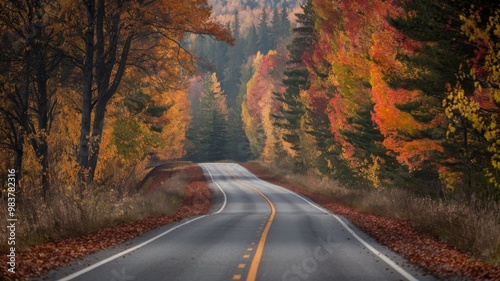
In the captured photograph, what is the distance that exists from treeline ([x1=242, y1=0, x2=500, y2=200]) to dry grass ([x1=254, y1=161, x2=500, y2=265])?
80 cm

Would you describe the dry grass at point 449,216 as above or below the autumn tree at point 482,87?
below

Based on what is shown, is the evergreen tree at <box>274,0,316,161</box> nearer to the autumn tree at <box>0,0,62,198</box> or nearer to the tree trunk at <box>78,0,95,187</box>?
the tree trunk at <box>78,0,95,187</box>

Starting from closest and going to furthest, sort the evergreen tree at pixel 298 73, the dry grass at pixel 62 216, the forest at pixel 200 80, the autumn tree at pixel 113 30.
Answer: the dry grass at pixel 62 216 < the forest at pixel 200 80 < the autumn tree at pixel 113 30 < the evergreen tree at pixel 298 73

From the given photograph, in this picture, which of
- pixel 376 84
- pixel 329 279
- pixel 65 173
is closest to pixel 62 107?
pixel 65 173

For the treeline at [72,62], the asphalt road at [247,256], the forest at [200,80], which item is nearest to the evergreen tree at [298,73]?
the forest at [200,80]

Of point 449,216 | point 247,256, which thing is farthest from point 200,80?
point 247,256

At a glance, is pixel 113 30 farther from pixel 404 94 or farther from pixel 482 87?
pixel 482 87

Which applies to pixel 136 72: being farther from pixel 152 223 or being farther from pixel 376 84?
pixel 376 84

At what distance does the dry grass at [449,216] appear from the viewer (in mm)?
13344

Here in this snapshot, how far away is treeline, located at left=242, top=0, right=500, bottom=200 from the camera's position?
540 inches

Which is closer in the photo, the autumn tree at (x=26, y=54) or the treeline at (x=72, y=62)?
the autumn tree at (x=26, y=54)

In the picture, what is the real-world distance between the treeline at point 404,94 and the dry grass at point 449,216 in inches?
31.5

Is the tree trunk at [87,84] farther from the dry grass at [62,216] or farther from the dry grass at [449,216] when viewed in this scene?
the dry grass at [449,216]

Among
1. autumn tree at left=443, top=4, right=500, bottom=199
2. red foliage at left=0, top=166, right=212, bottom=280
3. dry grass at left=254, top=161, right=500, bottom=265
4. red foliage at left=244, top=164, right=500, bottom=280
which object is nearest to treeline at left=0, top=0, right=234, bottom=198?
red foliage at left=0, top=166, right=212, bottom=280
